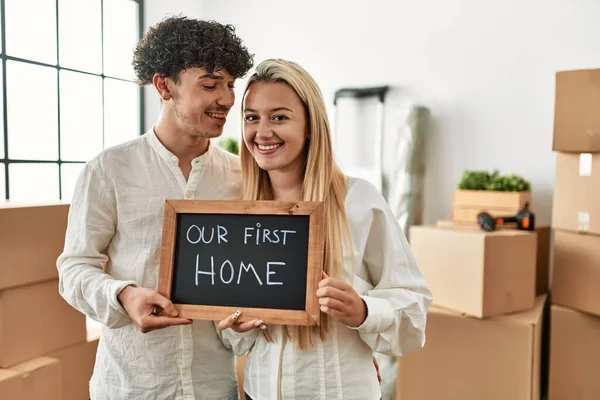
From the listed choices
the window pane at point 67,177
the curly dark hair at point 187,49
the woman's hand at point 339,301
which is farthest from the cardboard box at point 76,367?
the window pane at point 67,177

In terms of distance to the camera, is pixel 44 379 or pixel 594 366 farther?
pixel 594 366

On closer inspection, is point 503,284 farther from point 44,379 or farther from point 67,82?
point 67,82

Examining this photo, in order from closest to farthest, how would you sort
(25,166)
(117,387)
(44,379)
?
(117,387) < (44,379) < (25,166)

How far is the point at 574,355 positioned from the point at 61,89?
8.70 ft

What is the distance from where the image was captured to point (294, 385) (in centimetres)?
110

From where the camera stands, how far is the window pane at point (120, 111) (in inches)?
126

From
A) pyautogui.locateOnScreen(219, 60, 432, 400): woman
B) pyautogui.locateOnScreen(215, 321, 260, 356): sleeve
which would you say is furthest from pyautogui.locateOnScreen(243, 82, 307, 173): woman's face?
pyautogui.locateOnScreen(215, 321, 260, 356): sleeve

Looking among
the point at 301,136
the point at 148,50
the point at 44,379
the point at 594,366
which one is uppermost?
the point at 148,50

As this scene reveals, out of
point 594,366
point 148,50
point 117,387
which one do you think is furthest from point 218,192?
point 594,366

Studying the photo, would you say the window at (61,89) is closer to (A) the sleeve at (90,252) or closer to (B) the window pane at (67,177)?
(B) the window pane at (67,177)

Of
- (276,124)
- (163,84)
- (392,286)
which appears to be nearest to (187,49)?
(163,84)

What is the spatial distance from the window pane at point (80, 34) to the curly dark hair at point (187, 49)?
71.6 inches

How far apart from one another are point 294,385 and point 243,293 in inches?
8.3

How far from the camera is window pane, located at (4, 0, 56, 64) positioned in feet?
8.50
